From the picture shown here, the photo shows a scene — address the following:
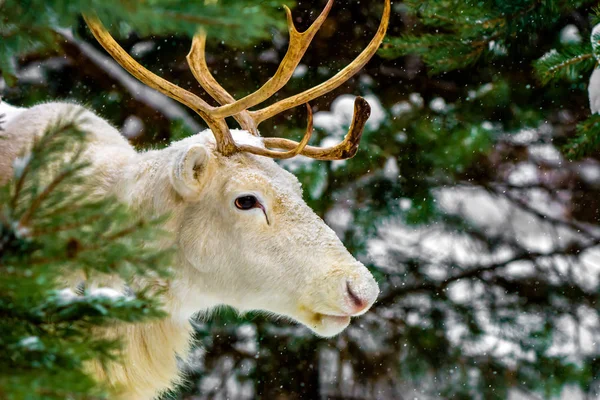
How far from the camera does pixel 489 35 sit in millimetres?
2490

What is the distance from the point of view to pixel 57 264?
0.66 meters

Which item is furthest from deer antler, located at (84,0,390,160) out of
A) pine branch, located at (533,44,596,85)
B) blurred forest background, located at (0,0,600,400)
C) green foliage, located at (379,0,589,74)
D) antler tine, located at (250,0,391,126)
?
blurred forest background, located at (0,0,600,400)

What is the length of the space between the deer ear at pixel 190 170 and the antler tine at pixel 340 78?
26 centimetres

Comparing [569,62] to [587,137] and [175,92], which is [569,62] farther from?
[175,92]

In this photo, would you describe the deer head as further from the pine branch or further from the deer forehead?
the pine branch

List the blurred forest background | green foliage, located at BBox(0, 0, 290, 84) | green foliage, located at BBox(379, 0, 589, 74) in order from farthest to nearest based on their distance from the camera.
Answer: the blurred forest background
green foliage, located at BBox(379, 0, 589, 74)
green foliage, located at BBox(0, 0, 290, 84)

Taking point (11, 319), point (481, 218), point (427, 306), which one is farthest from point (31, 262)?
point (481, 218)

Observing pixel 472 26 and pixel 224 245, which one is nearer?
pixel 224 245

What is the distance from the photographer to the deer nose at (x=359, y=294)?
59.9 inches

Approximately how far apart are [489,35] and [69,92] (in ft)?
5.46

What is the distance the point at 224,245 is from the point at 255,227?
81 millimetres

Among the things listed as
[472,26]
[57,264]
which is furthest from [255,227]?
[472,26]

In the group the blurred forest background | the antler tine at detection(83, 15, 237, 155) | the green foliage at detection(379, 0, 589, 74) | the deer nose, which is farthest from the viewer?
the blurred forest background

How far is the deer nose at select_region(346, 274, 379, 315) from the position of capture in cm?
152
